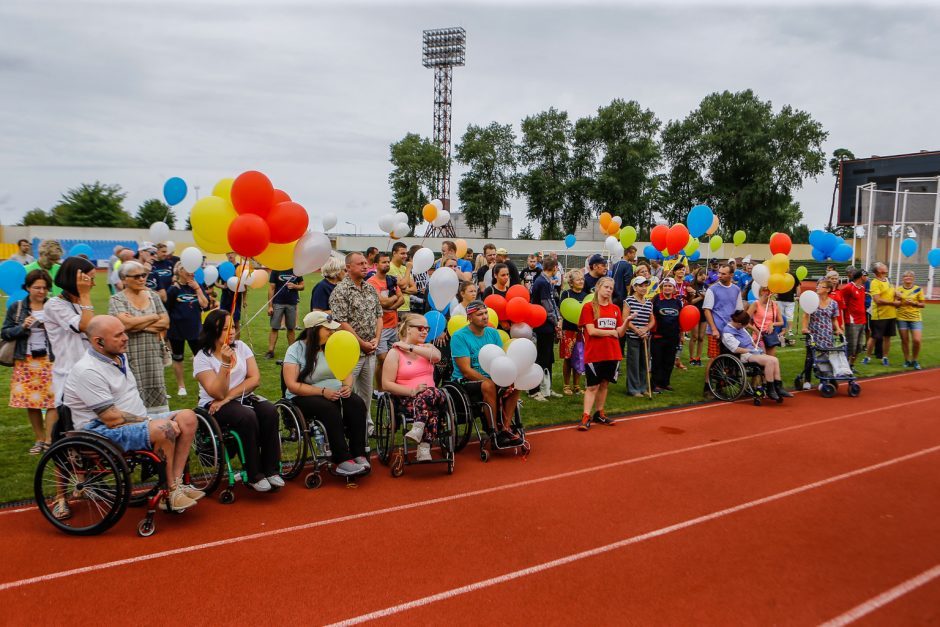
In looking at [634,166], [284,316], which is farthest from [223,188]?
[634,166]

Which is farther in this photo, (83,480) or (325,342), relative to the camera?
(325,342)

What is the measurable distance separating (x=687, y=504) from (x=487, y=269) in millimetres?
5395

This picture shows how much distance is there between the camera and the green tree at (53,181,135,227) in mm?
56062

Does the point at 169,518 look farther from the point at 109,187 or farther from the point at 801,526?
the point at 109,187

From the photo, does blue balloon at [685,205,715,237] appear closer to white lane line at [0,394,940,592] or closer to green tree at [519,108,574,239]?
white lane line at [0,394,940,592]

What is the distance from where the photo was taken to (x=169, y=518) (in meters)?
4.61

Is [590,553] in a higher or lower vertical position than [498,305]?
lower

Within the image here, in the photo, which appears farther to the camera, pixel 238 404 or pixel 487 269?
pixel 487 269

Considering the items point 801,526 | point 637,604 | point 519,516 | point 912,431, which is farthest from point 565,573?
point 912,431

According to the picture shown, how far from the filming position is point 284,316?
1036 centimetres

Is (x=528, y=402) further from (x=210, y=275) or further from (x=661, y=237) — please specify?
(x=210, y=275)

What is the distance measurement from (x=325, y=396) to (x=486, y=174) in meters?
51.1

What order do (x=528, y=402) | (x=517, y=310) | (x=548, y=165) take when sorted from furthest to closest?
(x=548, y=165)
(x=528, y=402)
(x=517, y=310)

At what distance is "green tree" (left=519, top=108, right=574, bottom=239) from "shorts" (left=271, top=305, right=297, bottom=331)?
143 ft
